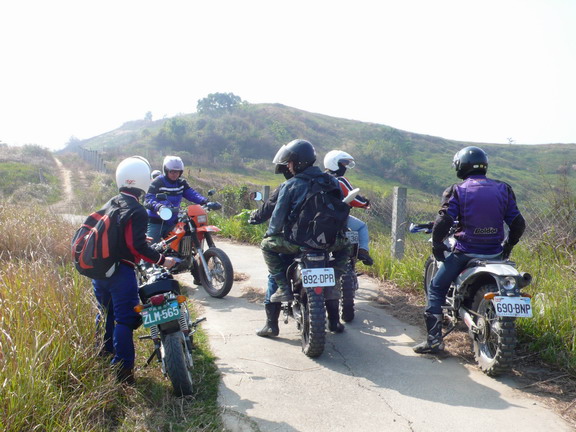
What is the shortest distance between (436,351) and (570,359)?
1.07 metres

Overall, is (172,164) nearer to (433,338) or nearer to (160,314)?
(160,314)

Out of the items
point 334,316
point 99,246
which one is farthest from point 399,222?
point 99,246

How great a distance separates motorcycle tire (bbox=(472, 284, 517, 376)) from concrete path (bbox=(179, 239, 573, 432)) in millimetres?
140

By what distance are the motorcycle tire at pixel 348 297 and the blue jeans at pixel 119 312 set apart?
239 cm

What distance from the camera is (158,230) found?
660cm

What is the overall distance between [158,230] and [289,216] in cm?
298

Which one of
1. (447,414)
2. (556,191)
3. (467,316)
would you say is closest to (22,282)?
(447,414)

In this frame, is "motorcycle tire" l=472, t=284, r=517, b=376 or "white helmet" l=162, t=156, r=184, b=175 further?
"white helmet" l=162, t=156, r=184, b=175

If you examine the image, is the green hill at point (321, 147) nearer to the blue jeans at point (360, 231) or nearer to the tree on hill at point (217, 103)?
the tree on hill at point (217, 103)

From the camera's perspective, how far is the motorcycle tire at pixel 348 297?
5117 mm

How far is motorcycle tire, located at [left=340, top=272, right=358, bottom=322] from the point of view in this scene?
512cm

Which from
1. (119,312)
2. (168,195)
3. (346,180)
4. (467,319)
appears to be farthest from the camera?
(168,195)

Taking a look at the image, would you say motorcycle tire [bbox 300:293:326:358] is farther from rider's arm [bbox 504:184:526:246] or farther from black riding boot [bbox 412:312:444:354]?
rider's arm [bbox 504:184:526:246]

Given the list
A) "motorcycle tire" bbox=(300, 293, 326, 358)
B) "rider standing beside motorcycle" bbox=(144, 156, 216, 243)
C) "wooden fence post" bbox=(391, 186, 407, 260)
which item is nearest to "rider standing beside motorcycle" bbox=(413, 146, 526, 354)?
"motorcycle tire" bbox=(300, 293, 326, 358)
